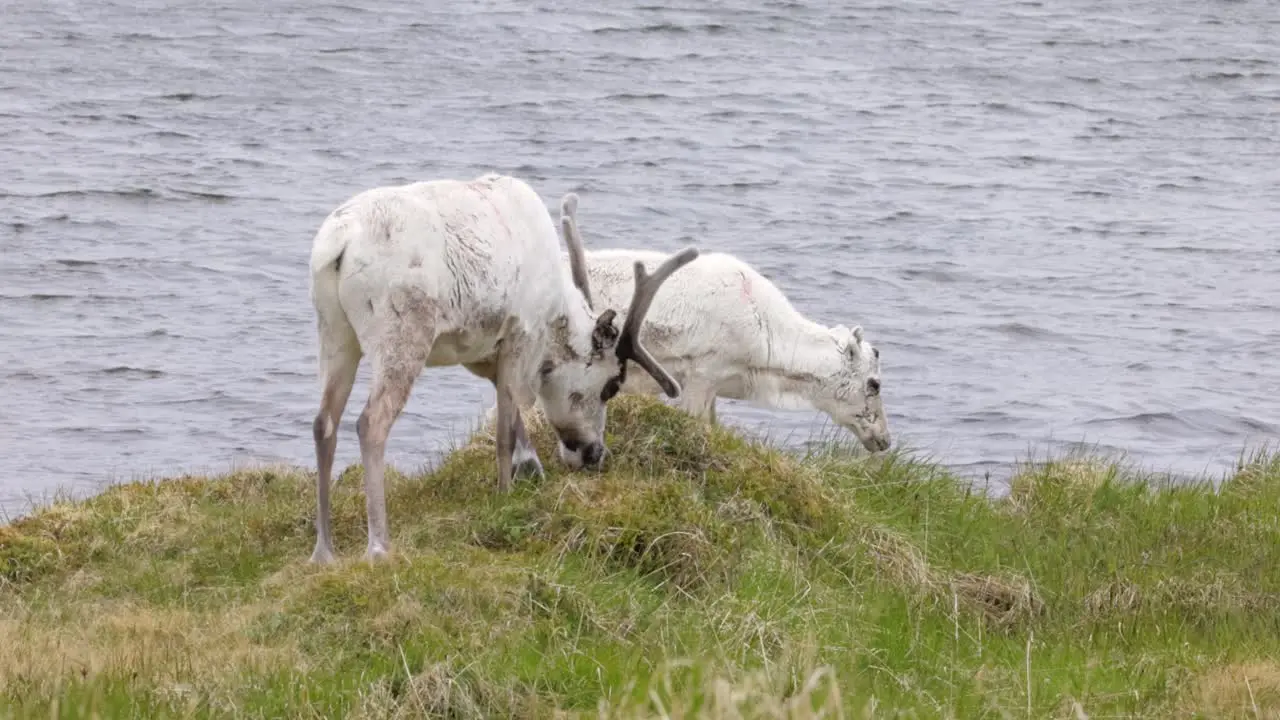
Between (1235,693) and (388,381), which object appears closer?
(1235,693)

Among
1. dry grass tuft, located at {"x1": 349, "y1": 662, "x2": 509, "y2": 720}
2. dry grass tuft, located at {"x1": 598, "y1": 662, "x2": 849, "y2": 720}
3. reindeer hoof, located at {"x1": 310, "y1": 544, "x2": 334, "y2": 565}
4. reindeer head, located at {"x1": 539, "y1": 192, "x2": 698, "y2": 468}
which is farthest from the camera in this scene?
reindeer head, located at {"x1": 539, "y1": 192, "x2": 698, "y2": 468}

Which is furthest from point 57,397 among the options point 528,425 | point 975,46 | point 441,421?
point 975,46

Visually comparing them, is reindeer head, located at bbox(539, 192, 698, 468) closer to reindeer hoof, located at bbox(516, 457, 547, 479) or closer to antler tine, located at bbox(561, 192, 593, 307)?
reindeer hoof, located at bbox(516, 457, 547, 479)

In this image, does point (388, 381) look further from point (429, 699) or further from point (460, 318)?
point (429, 699)

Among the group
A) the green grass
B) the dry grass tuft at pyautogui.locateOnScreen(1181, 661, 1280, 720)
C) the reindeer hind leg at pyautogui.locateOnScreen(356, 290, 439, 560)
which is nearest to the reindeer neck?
the green grass

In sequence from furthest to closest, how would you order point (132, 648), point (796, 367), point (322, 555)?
point (796, 367)
point (322, 555)
point (132, 648)

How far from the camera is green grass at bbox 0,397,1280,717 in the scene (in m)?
8.05

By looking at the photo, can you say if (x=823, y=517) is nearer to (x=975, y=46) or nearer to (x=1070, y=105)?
(x=1070, y=105)

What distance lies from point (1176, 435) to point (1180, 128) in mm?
14027

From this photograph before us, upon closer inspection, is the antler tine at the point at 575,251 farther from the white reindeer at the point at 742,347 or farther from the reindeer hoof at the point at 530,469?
the white reindeer at the point at 742,347

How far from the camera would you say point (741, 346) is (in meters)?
14.5

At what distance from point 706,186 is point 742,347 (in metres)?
13.9

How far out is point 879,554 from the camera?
1091 cm

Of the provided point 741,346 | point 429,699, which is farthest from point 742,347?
point 429,699
